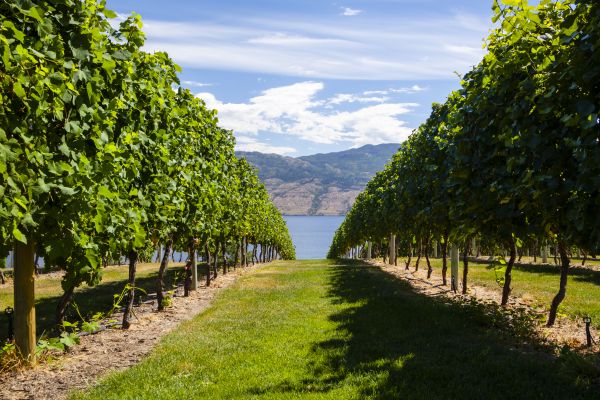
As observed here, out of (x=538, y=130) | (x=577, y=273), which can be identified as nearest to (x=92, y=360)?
(x=538, y=130)

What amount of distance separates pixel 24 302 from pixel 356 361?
678cm

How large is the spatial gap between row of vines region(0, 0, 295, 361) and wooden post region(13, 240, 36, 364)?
20 millimetres

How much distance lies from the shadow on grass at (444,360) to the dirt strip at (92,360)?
13.0ft

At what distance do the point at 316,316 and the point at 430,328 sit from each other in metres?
4.15

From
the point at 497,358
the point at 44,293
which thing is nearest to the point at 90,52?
the point at 497,358

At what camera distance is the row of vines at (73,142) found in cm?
585

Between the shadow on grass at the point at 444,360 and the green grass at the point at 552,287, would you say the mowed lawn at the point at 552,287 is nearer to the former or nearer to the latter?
the green grass at the point at 552,287

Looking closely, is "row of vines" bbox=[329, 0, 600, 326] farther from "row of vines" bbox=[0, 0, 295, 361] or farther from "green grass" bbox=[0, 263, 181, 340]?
"green grass" bbox=[0, 263, 181, 340]

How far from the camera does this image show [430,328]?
40.1 feet

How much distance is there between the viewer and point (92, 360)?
10.4 m

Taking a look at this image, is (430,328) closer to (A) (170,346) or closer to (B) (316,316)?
(B) (316,316)

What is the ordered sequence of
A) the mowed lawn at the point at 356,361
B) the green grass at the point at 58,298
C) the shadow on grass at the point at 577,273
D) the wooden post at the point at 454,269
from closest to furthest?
the mowed lawn at the point at 356,361
the green grass at the point at 58,298
the wooden post at the point at 454,269
the shadow on grass at the point at 577,273

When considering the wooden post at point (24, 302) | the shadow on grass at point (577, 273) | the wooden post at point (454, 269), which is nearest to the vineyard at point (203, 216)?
the wooden post at point (24, 302)

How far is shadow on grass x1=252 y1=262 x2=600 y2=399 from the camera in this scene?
7.61 meters
